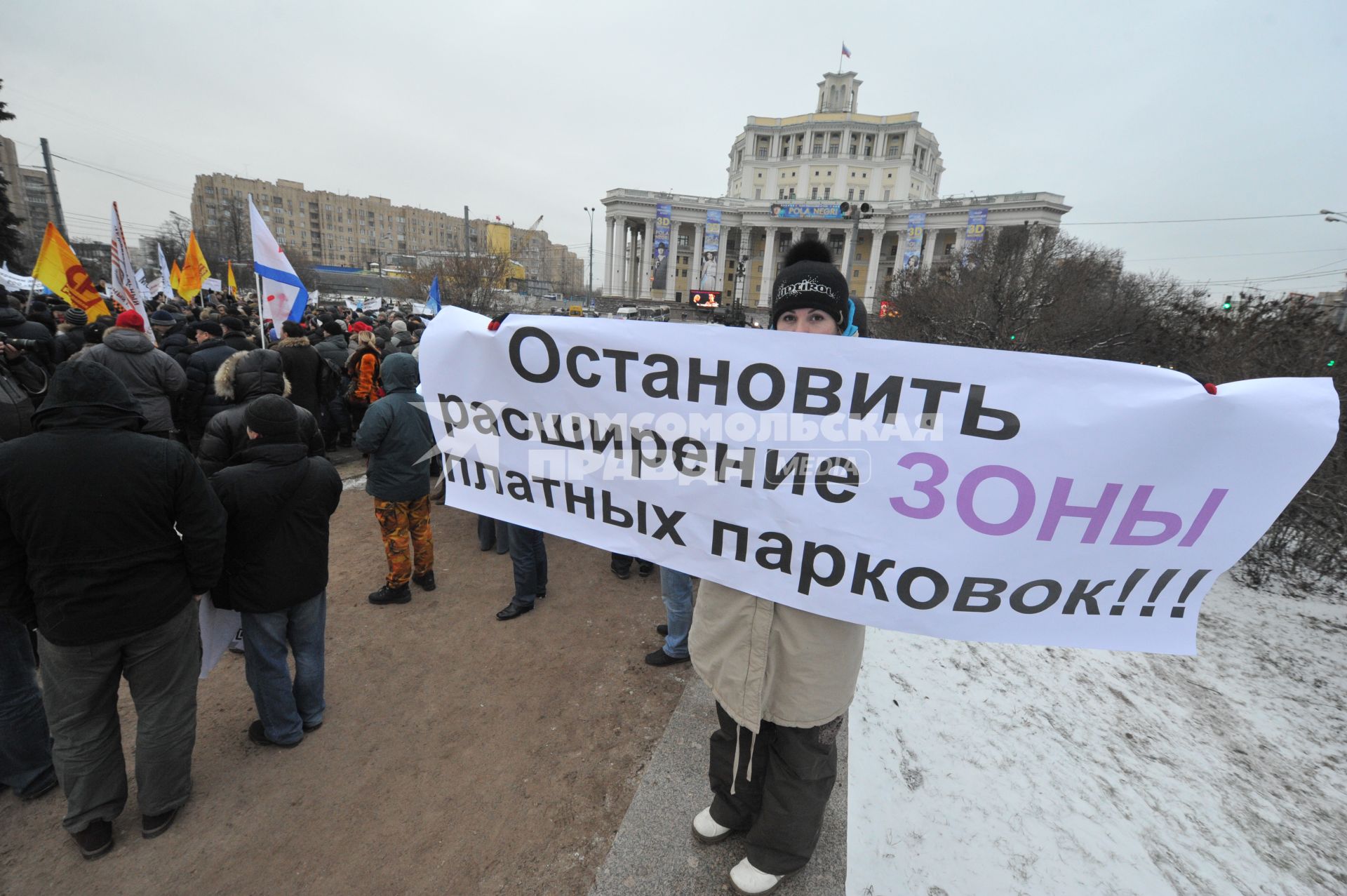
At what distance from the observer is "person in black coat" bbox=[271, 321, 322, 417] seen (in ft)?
21.7

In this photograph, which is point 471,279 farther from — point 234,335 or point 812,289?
point 812,289

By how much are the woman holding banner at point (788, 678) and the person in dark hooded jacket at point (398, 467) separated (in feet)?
9.95

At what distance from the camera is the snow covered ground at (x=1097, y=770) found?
2.36 m

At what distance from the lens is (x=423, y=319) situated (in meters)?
11.7

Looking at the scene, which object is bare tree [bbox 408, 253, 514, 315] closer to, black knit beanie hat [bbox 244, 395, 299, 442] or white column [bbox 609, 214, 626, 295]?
black knit beanie hat [bbox 244, 395, 299, 442]

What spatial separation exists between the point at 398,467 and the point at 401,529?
549 millimetres

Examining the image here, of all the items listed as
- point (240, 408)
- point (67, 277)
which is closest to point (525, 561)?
point (240, 408)

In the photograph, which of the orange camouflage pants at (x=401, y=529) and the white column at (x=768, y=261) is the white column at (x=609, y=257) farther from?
the orange camouflage pants at (x=401, y=529)

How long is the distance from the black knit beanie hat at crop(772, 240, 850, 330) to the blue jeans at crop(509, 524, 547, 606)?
9.43 ft

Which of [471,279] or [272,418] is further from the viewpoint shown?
[471,279]

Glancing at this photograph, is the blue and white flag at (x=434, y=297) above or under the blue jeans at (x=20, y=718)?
above

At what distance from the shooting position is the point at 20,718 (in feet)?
8.24

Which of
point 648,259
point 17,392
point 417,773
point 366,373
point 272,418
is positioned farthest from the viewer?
point 648,259

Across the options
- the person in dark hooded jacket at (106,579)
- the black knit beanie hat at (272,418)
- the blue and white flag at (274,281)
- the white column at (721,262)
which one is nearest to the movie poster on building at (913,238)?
the white column at (721,262)
